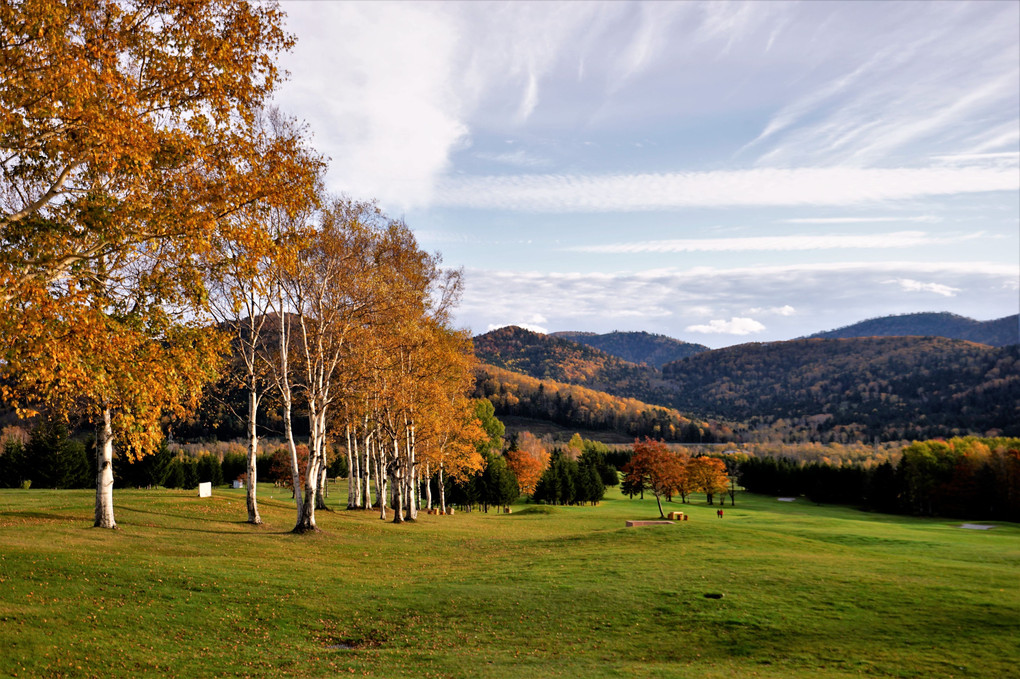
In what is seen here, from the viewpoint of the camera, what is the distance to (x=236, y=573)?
20.4m

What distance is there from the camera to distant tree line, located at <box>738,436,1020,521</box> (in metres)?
85.3

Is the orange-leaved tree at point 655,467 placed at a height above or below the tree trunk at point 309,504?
below

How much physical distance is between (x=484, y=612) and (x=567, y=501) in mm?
78537

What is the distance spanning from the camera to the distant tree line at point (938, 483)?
85312mm

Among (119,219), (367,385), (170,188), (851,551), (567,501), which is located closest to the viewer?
(119,219)

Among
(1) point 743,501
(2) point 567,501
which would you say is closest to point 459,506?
(2) point 567,501

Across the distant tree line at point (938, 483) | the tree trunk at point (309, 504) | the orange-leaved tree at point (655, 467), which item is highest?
the tree trunk at point (309, 504)

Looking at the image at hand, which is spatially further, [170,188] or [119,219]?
[170,188]

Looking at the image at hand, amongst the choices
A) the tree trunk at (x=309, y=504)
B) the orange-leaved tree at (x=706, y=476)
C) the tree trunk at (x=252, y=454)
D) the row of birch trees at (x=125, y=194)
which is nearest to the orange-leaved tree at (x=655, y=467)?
the orange-leaved tree at (x=706, y=476)

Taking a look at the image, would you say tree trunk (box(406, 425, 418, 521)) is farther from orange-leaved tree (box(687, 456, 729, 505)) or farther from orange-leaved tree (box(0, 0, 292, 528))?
orange-leaved tree (box(687, 456, 729, 505))

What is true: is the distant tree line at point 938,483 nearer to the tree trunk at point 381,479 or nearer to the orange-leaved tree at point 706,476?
the orange-leaved tree at point 706,476

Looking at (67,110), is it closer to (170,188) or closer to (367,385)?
(170,188)

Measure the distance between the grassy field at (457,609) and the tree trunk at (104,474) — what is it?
93 centimetres

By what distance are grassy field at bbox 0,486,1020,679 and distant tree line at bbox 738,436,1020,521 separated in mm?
70981
